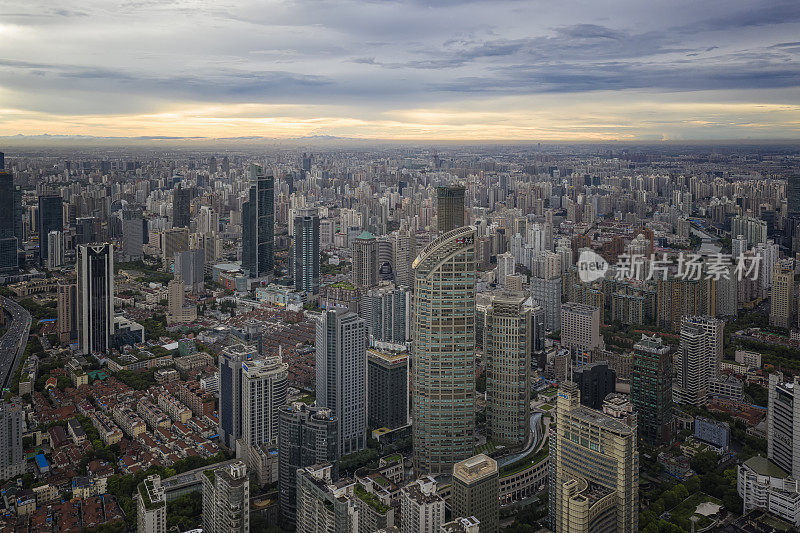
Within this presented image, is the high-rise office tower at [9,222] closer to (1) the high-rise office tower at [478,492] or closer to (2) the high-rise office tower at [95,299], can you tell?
(2) the high-rise office tower at [95,299]

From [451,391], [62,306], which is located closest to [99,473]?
[451,391]

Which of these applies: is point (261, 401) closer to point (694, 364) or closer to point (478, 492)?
point (478, 492)

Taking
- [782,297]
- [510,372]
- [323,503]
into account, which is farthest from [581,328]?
[323,503]

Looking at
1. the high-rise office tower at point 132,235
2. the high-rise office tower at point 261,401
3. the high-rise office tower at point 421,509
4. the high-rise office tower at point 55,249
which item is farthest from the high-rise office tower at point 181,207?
the high-rise office tower at point 421,509

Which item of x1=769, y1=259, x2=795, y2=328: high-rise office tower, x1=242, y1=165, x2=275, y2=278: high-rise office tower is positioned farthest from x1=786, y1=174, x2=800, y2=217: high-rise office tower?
x1=242, y1=165, x2=275, y2=278: high-rise office tower

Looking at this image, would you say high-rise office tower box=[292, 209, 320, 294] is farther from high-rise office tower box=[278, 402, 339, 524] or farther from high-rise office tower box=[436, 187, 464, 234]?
high-rise office tower box=[278, 402, 339, 524]

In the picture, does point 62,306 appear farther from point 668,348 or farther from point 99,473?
point 668,348
